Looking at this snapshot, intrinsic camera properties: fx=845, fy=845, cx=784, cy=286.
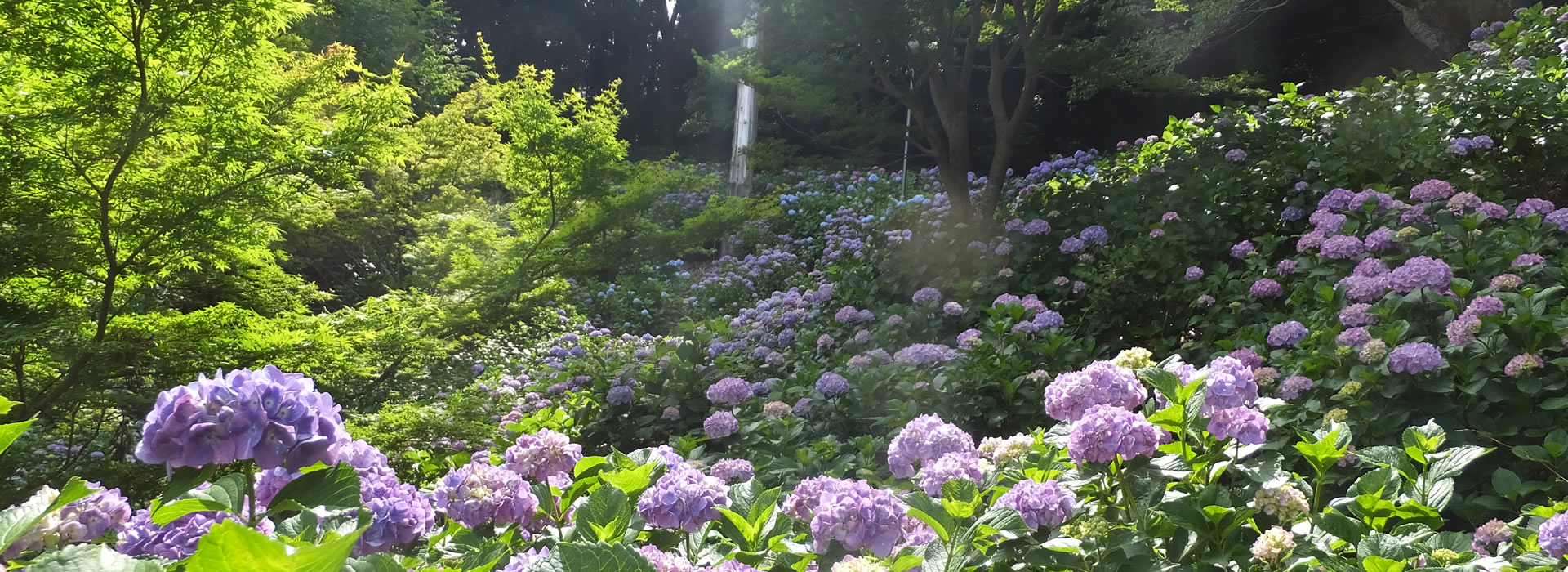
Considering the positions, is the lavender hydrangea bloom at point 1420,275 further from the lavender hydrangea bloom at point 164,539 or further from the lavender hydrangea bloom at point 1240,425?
the lavender hydrangea bloom at point 164,539

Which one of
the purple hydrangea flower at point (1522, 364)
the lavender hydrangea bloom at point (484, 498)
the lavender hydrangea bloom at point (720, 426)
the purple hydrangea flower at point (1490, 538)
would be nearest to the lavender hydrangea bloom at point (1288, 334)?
the purple hydrangea flower at point (1522, 364)

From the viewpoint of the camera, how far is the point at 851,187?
28.8 ft

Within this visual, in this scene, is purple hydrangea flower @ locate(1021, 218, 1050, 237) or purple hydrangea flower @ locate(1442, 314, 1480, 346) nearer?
purple hydrangea flower @ locate(1442, 314, 1480, 346)

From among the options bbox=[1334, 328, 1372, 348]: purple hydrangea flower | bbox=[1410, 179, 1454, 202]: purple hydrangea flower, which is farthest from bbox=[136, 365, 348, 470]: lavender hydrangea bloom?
bbox=[1410, 179, 1454, 202]: purple hydrangea flower

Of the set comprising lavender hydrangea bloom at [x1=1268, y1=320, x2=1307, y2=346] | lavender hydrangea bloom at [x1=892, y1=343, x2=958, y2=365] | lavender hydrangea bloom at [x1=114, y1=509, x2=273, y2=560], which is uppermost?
lavender hydrangea bloom at [x1=114, y1=509, x2=273, y2=560]

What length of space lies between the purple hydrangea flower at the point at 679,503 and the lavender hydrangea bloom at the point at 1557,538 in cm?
94

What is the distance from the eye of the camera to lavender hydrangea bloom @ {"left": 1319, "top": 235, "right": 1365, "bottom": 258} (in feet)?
8.52

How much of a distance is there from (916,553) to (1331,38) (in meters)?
10.9

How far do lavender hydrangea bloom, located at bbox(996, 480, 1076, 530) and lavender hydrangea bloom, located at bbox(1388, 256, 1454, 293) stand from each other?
1.76 meters

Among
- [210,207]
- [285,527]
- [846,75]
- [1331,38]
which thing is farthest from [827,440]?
[1331,38]

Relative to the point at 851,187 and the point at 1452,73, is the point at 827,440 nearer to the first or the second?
the point at 1452,73

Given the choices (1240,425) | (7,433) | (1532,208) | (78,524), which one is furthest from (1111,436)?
(1532,208)

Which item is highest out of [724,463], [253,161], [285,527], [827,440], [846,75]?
[846,75]

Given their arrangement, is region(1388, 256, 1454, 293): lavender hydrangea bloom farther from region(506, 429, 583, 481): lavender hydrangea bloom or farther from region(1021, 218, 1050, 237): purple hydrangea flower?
region(506, 429, 583, 481): lavender hydrangea bloom
